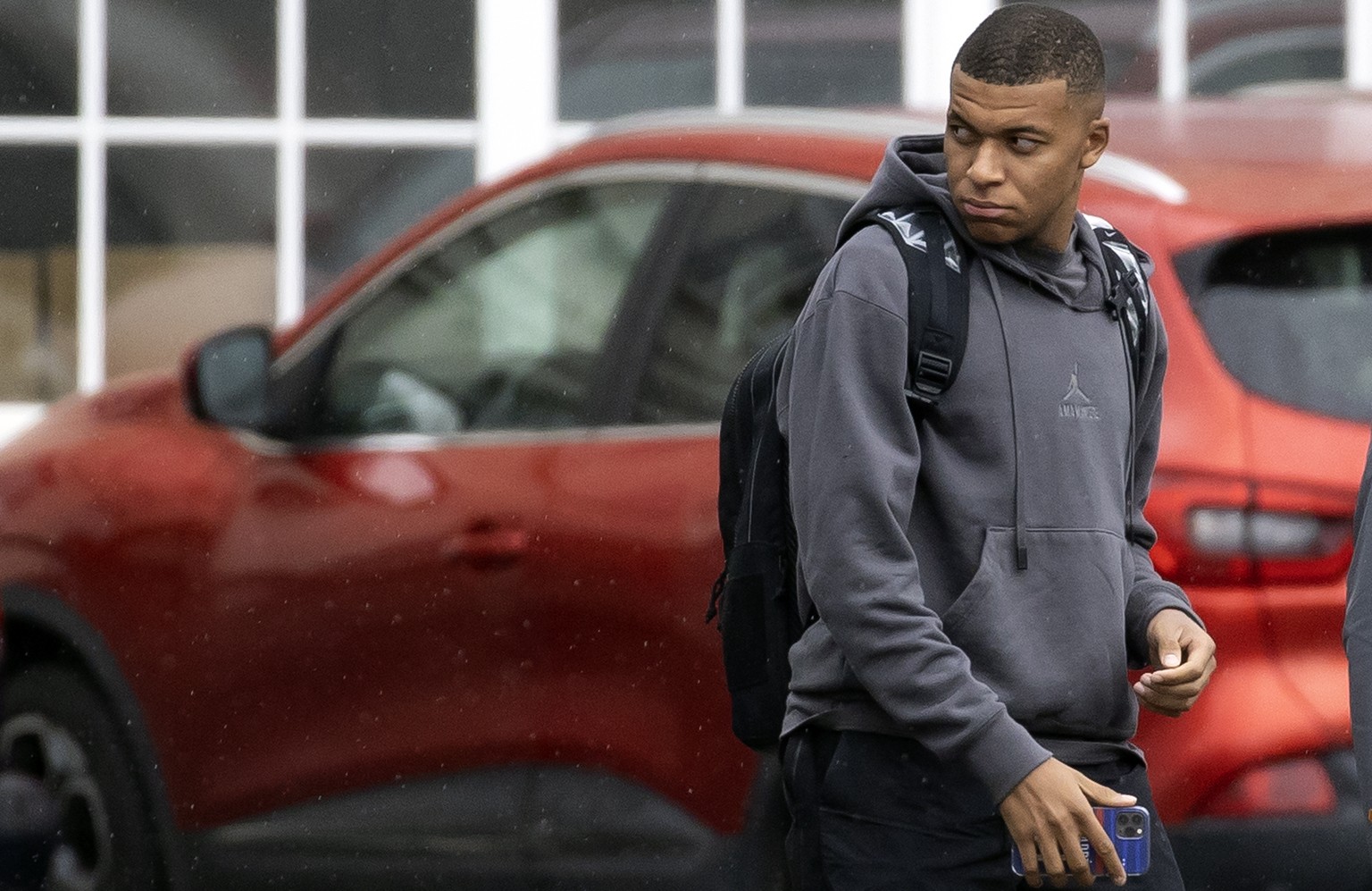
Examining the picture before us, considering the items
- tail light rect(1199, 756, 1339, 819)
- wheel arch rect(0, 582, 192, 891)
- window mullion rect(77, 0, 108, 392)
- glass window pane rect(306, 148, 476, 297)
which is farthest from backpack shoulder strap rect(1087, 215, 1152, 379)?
window mullion rect(77, 0, 108, 392)

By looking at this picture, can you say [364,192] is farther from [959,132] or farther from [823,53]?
[959,132]

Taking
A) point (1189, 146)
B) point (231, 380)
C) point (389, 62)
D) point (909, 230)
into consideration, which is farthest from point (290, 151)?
point (909, 230)

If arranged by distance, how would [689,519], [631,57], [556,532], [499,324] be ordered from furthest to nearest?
[631,57]
[499,324]
[556,532]
[689,519]

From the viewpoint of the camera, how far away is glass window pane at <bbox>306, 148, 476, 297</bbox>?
7574 millimetres

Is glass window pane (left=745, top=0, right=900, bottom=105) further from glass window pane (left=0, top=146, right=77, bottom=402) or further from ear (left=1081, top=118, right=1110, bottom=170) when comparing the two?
ear (left=1081, top=118, right=1110, bottom=170)

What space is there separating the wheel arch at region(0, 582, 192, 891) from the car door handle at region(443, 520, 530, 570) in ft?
3.17

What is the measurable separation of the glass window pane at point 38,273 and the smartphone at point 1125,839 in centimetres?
537

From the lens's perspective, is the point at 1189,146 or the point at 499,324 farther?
the point at 499,324

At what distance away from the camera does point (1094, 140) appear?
287 cm

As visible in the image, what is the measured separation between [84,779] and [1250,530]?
2.71m

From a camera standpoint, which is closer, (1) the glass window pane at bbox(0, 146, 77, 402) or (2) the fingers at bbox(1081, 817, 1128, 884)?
(2) the fingers at bbox(1081, 817, 1128, 884)

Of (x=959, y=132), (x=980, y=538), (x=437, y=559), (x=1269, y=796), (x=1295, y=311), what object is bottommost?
(x=1269, y=796)

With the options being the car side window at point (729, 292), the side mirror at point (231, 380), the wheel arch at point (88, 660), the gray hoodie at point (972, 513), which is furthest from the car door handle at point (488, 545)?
the gray hoodie at point (972, 513)

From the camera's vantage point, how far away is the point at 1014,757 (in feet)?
8.62
